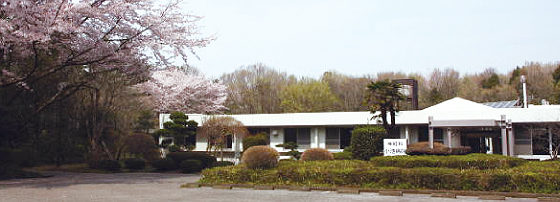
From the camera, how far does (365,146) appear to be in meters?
21.7

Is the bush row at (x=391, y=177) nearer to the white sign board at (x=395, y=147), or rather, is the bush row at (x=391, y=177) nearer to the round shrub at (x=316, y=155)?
the round shrub at (x=316, y=155)

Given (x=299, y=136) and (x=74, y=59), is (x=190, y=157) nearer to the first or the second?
(x=74, y=59)

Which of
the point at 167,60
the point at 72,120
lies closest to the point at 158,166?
the point at 167,60

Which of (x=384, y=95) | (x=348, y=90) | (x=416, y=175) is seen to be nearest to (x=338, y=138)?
(x=384, y=95)

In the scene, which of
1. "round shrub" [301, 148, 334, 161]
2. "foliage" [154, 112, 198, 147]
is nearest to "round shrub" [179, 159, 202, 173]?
"round shrub" [301, 148, 334, 161]

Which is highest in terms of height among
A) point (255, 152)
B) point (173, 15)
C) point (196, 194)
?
point (173, 15)

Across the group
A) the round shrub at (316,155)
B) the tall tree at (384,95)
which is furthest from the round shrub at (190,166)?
the tall tree at (384,95)

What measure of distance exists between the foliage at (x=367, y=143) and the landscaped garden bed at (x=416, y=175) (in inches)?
180

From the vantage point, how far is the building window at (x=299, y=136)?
34625mm

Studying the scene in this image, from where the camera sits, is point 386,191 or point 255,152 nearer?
point 386,191

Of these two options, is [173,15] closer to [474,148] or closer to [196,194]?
[196,194]

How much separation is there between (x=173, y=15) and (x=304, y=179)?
27.8 ft

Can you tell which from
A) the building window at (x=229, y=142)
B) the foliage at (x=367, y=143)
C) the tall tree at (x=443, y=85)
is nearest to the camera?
the foliage at (x=367, y=143)

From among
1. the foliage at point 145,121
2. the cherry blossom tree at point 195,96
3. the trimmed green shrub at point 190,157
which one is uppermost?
the cherry blossom tree at point 195,96
